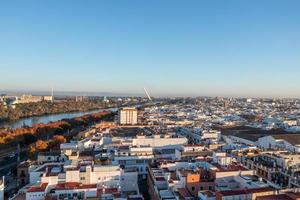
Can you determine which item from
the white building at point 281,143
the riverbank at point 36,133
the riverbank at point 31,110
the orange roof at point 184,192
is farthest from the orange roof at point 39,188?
the riverbank at point 31,110

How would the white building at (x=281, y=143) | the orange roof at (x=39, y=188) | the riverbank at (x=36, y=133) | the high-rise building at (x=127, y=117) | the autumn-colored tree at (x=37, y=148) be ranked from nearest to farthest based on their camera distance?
the orange roof at (x=39, y=188) → the autumn-colored tree at (x=37, y=148) → the white building at (x=281, y=143) → the riverbank at (x=36, y=133) → the high-rise building at (x=127, y=117)

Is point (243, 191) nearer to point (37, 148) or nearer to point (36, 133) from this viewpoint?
point (37, 148)

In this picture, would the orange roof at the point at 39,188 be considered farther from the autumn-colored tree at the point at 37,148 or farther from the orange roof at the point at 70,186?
the autumn-colored tree at the point at 37,148

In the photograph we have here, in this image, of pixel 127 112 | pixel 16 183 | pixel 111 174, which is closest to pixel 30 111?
pixel 127 112

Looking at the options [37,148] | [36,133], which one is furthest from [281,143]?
[36,133]

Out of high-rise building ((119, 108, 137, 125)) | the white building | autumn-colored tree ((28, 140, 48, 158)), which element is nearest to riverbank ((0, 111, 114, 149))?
high-rise building ((119, 108, 137, 125))

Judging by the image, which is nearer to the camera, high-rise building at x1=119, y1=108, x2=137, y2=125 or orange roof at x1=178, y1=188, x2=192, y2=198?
orange roof at x1=178, y1=188, x2=192, y2=198

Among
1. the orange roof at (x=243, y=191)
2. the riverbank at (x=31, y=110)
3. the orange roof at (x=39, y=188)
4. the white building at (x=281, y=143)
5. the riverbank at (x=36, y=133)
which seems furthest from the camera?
the riverbank at (x=31, y=110)

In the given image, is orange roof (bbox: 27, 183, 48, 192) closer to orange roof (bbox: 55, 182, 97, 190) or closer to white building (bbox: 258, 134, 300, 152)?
orange roof (bbox: 55, 182, 97, 190)

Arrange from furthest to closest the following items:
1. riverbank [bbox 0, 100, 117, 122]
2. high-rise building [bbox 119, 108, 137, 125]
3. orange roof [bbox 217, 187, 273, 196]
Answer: riverbank [bbox 0, 100, 117, 122], high-rise building [bbox 119, 108, 137, 125], orange roof [bbox 217, 187, 273, 196]

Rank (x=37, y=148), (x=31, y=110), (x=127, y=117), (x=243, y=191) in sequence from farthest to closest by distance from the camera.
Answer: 1. (x=31, y=110)
2. (x=127, y=117)
3. (x=37, y=148)
4. (x=243, y=191)

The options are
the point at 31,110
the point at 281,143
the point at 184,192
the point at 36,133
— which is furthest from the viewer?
the point at 31,110
